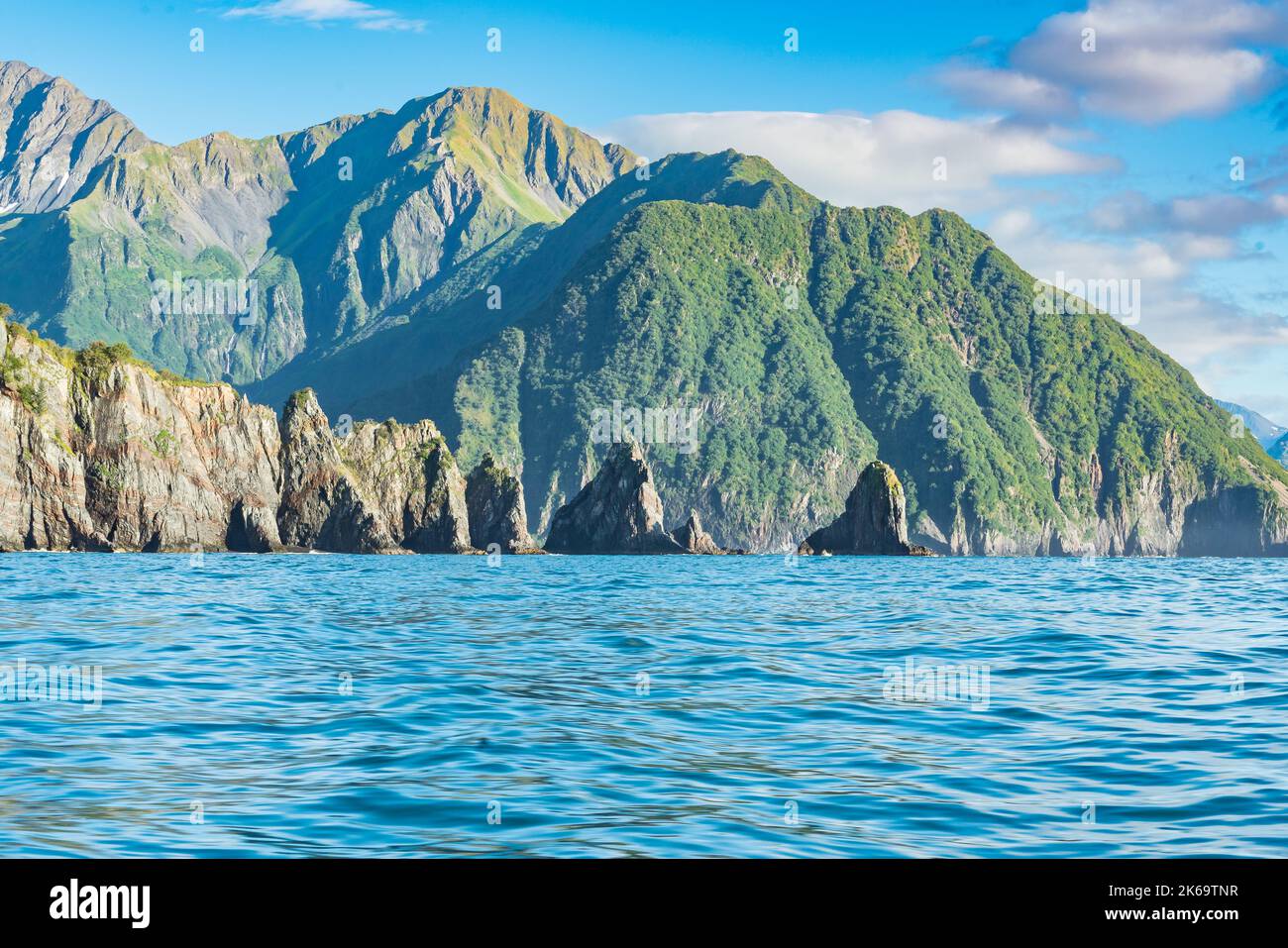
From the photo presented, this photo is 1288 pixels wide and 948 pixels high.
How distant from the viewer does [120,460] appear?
158 metres

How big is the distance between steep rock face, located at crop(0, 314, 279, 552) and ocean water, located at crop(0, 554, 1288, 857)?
4588 inches

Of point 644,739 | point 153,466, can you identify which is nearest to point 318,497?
point 153,466

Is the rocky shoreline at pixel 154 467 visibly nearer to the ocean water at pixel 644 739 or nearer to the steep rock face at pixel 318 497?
the steep rock face at pixel 318 497

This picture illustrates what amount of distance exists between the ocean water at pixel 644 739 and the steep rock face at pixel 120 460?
382 ft

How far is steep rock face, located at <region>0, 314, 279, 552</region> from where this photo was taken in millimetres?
146375

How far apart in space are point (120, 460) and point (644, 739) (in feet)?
503

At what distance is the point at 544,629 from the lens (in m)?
41.3

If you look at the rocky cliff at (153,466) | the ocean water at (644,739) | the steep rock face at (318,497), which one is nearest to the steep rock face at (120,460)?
the rocky cliff at (153,466)

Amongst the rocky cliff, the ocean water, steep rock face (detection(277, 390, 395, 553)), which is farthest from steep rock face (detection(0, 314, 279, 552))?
the ocean water

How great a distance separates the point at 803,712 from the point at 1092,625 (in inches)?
906

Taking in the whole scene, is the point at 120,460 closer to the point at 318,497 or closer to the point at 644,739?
the point at 318,497

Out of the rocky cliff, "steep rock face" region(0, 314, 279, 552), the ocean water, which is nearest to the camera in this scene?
the ocean water

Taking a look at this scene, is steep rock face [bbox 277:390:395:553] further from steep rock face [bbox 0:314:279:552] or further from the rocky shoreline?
steep rock face [bbox 0:314:279:552]
